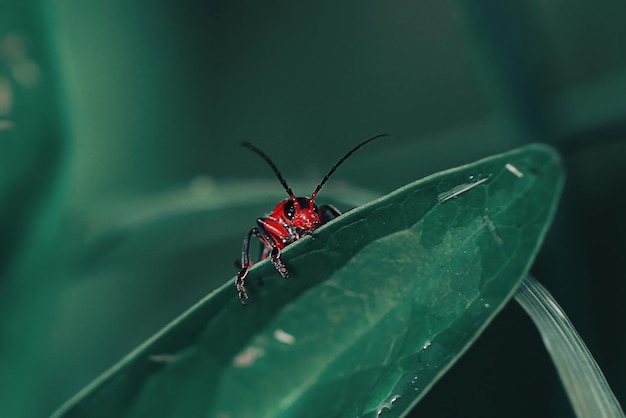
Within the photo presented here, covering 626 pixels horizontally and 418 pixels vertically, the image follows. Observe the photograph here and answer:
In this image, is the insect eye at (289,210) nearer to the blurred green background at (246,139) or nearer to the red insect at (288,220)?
the red insect at (288,220)

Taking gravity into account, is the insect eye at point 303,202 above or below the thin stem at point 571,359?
above

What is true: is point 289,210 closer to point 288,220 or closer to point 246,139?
point 288,220

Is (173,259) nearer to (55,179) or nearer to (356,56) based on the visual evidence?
(55,179)

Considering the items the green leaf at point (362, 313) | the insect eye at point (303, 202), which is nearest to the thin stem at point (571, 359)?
the green leaf at point (362, 313)

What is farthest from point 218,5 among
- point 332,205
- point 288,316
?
point 288,316

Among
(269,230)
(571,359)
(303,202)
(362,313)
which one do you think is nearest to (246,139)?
(303,202)

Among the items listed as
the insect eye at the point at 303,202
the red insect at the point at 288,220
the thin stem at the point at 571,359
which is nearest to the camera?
the thin stem at the point at 571,359

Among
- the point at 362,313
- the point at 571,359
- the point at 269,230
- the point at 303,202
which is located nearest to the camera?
the point at 571,359
